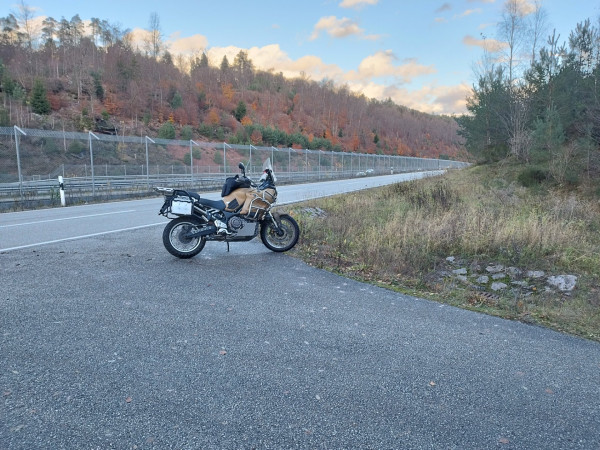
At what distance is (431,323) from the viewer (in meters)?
4.20

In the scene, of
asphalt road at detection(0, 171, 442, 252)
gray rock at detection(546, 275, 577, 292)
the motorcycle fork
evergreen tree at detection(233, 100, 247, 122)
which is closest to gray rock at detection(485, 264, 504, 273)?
gray rock at detection(546, 275, 577, 292)

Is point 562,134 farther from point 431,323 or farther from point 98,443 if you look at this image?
point 98,443

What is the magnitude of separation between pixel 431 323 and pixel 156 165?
21.3m

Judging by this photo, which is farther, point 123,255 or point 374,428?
point 123,255

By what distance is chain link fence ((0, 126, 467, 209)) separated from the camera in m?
15.4

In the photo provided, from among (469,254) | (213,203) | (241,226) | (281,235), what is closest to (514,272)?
(469,254)

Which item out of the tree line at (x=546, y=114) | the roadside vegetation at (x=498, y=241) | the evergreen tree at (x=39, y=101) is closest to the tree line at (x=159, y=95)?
the evergreen tree at (x=39, y=101)

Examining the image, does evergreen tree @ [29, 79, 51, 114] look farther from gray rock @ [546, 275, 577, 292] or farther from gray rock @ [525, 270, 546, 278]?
gray rock @ [546, 275, 577, 292]

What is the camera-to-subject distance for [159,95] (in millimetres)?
62812

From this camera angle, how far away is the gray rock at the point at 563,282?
5648mm

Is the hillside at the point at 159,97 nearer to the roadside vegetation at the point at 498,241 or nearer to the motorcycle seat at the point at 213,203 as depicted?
the roadside vegetation at the point at 498,241

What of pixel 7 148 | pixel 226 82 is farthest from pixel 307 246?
pixel 226 82

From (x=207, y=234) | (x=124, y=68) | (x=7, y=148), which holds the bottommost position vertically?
(x=207, y=234)

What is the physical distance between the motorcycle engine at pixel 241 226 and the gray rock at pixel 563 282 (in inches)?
182
